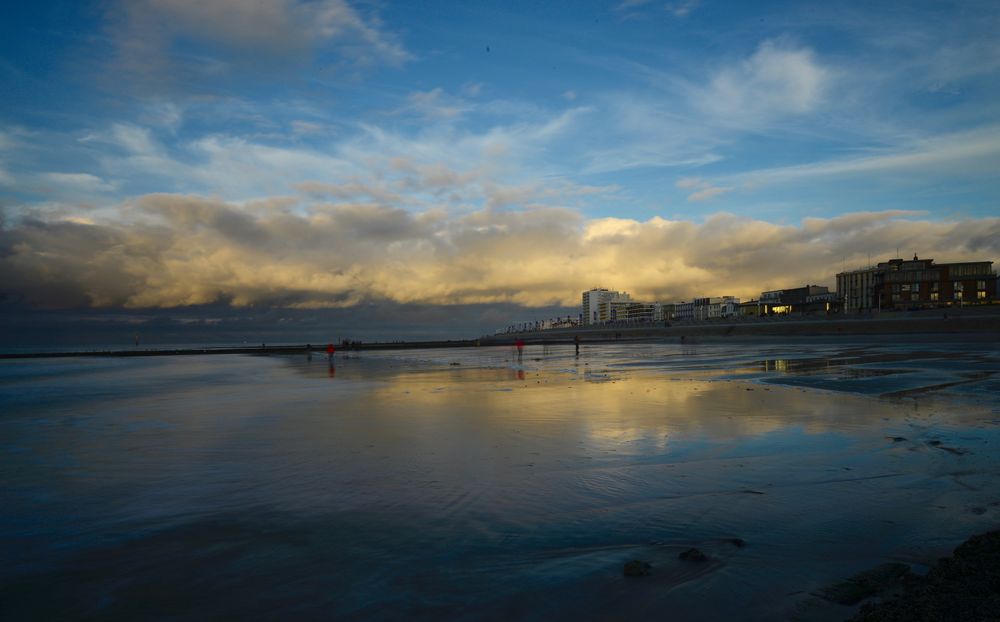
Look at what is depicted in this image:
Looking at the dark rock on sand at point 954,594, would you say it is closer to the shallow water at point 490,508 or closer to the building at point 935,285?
the shallow water at point 490,508

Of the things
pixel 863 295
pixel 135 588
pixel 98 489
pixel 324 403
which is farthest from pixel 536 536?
pixel 863 295

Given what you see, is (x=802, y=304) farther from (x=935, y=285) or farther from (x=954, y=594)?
(x=954, y=594)

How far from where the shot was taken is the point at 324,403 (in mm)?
18938

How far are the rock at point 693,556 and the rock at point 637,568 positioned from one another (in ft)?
1.33

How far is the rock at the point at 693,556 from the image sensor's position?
17.9ft

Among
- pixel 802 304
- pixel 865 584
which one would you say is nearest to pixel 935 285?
pixel 802 304

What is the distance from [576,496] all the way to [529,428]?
17.2 feet

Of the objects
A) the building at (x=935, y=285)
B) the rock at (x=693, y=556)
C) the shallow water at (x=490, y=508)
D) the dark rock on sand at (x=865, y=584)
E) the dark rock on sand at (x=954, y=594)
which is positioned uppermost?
the building at (x=935, y=285)

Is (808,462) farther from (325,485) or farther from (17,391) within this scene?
(17,391)

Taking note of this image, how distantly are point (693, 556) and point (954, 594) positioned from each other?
2.01 metres

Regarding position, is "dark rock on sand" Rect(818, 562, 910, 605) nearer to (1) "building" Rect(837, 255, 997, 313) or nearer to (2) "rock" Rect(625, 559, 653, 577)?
(2) "rock" Rect(625, 559, 653, 577)

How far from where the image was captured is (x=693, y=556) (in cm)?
550

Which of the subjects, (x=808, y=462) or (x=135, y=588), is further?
(x=808, y=462)

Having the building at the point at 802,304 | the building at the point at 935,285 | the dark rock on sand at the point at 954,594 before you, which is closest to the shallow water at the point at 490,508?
the dark rock on sand at the point at 954,594
